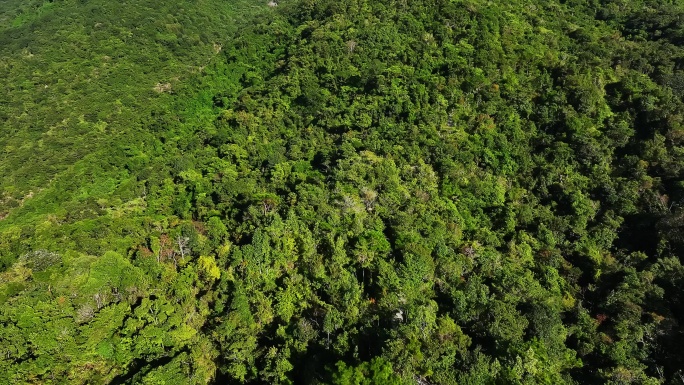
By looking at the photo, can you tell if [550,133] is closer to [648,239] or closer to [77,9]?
[648,239]

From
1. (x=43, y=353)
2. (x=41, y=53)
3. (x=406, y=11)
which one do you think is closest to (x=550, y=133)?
(x=406, y=11)

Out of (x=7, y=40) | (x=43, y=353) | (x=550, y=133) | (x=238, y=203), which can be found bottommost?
(x=7, y=40)

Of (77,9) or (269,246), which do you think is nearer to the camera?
(269,246)

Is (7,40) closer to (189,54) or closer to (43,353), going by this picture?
(189,54)

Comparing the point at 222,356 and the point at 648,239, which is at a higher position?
the point at 648,239

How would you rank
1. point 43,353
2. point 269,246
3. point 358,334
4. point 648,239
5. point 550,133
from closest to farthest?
point 43,353, point 358,334, point 269,246, point 648,239, point 550,133

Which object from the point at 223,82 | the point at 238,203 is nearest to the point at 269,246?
the point at 238,203

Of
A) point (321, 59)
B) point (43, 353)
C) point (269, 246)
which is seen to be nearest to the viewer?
point (43, 353)
